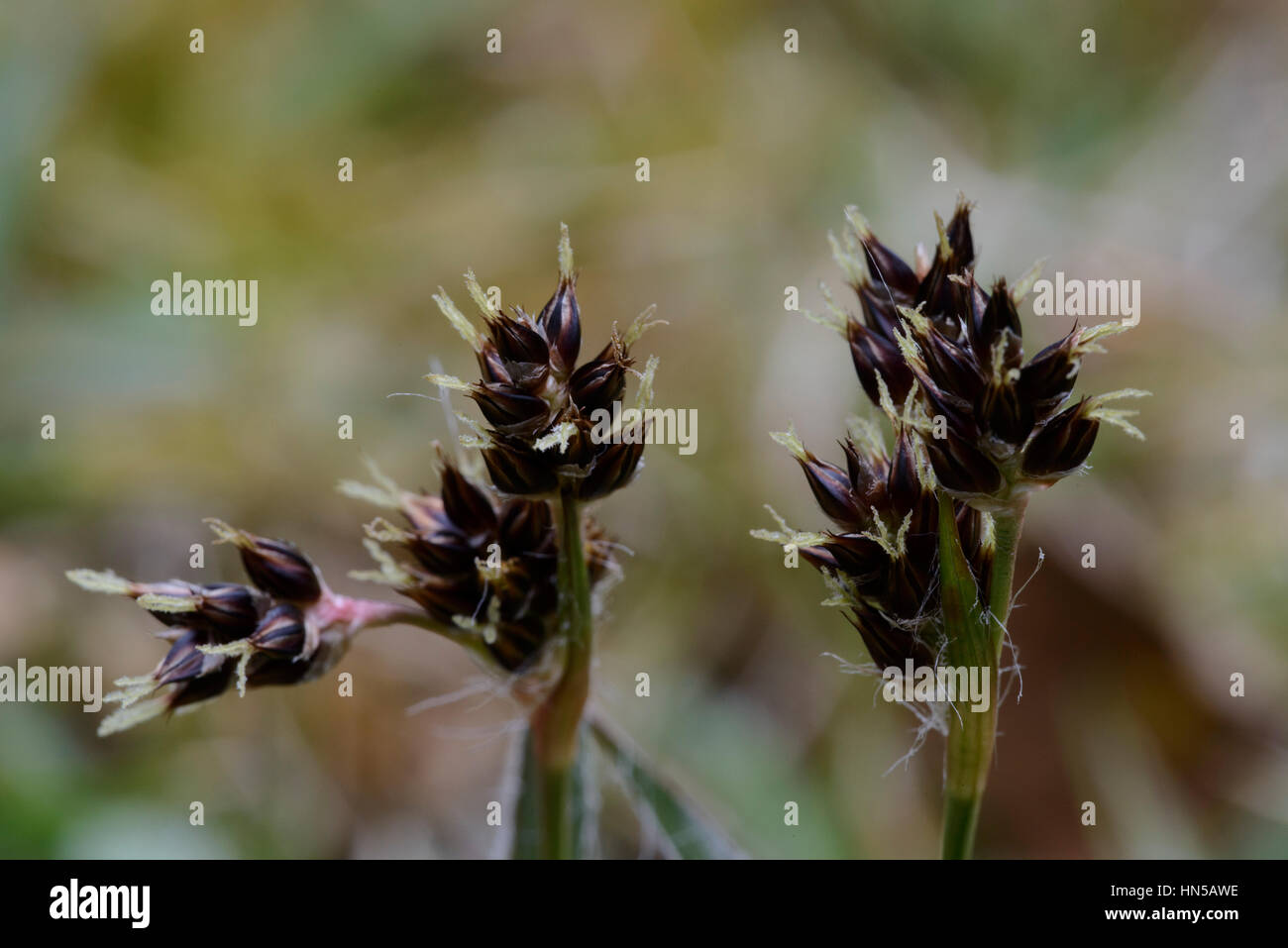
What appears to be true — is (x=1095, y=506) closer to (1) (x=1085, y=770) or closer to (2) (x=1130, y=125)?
(1) (x=1085, y=770)

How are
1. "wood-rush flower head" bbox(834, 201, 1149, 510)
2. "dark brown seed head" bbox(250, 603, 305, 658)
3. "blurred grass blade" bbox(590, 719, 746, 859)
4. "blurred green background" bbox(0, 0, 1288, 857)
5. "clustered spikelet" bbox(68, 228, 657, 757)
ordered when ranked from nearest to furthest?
"wood-rush flower head" bbox(834, 201, 1149, 510), "clustered spikelet" bbox(68, 228, 657, 757), "dark brown seed head" bbox(250, 603, 305, 658), "blurred grass blade" bbox(590, 719, 746, 859), "blurred green background" bbox(0, 0, 1288, 857)

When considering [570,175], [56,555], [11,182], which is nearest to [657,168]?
[570,175]

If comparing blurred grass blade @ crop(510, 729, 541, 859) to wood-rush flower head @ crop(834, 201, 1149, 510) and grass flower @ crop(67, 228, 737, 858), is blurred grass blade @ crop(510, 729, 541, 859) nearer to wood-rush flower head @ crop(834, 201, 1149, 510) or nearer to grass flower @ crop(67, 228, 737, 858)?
grass flower @ crop(67, 228, 737, 858)

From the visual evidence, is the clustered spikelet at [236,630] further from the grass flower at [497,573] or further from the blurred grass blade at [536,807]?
the blurred grass blade at [536,807]

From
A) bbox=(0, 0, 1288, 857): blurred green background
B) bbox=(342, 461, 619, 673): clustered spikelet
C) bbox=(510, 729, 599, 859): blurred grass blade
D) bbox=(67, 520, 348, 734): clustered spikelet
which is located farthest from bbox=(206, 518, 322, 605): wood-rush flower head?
bbox=(0, 0, 1288, 857): blurred green background

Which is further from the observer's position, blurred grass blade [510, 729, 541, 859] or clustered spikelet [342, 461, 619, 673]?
blurred grass blade [510, 729, 541, 859]

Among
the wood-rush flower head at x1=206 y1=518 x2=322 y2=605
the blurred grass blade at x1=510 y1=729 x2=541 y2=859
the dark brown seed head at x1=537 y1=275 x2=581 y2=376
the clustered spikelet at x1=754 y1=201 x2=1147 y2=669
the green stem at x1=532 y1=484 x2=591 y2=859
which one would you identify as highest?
the dark brown seed head at x1=537 y1=275 x2=581 y2=376
